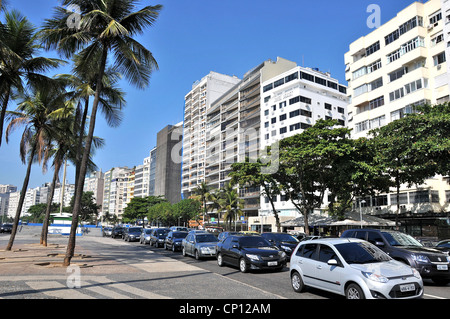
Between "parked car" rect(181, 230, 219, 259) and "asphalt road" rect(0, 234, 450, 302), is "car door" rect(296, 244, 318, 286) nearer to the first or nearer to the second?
"asphalt road" rect(0, 234, 450, 302)

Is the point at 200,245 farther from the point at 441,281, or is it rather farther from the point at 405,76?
the point at 405,76

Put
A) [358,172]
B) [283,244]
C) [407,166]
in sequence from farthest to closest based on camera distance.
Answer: [358,172], [407,166], [283,244]

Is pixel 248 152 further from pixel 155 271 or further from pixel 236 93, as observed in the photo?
pixel 155 271

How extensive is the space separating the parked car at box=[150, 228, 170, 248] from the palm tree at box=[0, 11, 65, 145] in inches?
628

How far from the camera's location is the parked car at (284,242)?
61.0ft

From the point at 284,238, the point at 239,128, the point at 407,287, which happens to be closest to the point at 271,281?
the point at 407,287

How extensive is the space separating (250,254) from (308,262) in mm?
4506

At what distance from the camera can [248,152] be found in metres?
70.1

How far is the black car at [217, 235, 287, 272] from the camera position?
12.6m

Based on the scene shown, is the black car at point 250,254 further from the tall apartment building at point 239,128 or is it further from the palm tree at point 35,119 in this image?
the tall apartment building at point 239,128

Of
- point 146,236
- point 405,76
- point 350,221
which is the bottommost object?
point 146,236

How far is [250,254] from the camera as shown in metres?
12.9
